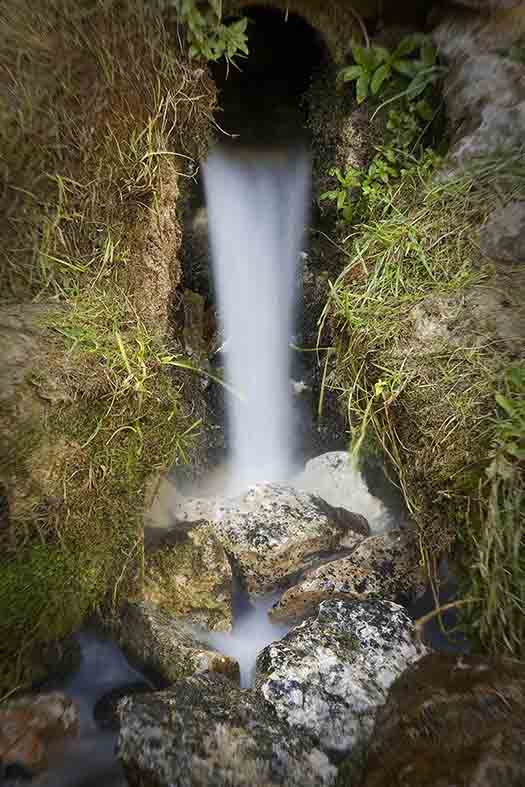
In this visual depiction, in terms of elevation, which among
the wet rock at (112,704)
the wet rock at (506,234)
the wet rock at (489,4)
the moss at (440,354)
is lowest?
the wet rock at (112,704)

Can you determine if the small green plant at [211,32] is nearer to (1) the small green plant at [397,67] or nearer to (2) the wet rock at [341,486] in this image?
(1) the small green plant at [397,67]

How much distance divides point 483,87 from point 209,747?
11.6 ft

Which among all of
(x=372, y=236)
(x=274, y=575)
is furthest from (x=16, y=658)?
(x=372, y=236)

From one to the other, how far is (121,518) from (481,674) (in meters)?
1.70

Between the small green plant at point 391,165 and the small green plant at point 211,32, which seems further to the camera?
the small green plant at point 391,165

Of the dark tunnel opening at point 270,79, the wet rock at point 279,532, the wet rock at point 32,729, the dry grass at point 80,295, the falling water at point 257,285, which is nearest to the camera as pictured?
the wet rock at point 32,729

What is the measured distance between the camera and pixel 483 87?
2.93 meters

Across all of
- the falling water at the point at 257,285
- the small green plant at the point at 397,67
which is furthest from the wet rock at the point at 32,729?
the small green plant at the point at 397,67

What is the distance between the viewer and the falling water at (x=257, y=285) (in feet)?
13.4

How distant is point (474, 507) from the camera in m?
2.14

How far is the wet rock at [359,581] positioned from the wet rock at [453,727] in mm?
1055

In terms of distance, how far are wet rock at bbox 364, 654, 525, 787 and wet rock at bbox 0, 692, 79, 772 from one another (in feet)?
4.56

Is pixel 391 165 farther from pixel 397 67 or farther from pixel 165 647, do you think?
pixel 165 647

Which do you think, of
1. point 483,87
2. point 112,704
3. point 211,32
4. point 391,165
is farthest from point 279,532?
point 211,32
